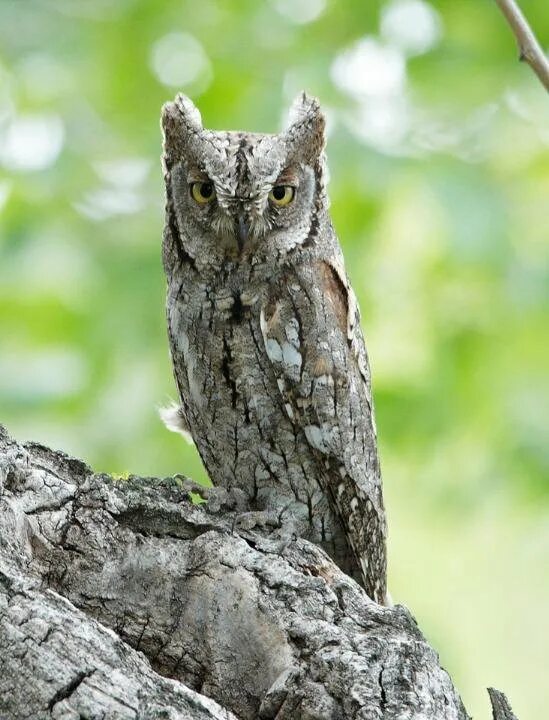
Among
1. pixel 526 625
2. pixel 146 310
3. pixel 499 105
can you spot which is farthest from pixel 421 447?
pixel 526 625

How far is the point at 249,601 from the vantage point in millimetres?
2387

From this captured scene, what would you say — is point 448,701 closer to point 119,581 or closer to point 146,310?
point 119,581

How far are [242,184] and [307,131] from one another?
298 mm

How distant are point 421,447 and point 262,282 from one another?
1.89 m

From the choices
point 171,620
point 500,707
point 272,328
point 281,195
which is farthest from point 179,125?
point 500,707

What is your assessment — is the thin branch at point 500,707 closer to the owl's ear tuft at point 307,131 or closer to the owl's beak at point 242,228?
the owl's beak at point 242,228

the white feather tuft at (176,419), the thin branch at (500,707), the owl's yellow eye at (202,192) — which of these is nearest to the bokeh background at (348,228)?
the white feather tuft at (176,419)

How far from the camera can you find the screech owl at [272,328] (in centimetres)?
315

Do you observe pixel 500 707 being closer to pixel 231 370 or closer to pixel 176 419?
pixel 231 370

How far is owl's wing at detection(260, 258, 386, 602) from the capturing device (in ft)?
10.4

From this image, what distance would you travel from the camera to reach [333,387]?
3.23 meters

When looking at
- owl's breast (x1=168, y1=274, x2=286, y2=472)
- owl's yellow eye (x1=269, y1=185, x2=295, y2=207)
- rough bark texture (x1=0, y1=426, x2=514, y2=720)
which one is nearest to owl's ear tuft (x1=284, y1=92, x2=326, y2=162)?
owl's yellow eye (x1=269, y1=185, x2=295, y2=207)

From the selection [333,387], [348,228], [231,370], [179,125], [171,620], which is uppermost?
[348,228]

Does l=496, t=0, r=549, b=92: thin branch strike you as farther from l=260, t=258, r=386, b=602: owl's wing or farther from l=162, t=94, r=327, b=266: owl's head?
l=260, t=258, r=386, b=602: owl's wing
